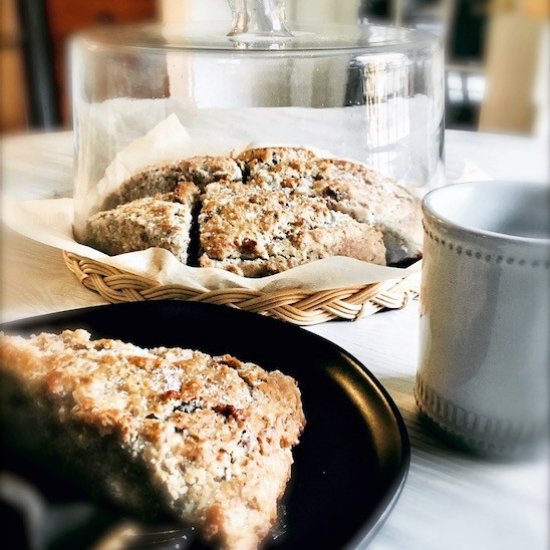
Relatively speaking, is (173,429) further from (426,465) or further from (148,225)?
(148,225)

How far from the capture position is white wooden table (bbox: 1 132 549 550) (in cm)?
31

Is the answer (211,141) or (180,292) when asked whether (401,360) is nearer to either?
(180,292)

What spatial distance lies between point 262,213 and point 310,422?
0.28 metres

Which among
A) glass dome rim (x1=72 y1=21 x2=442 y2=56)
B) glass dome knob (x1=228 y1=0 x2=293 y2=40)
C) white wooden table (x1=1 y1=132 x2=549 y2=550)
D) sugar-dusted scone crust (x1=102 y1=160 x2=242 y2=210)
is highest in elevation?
glass dome knob (x1=228 y1=0 x2=293 y2=40)

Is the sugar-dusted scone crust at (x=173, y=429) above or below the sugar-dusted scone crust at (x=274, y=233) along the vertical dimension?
below

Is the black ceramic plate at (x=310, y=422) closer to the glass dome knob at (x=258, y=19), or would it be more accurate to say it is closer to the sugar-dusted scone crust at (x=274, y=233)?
the sugar-dusted scone crust at (x=274, y=233)

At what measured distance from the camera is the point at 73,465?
35 centimetres

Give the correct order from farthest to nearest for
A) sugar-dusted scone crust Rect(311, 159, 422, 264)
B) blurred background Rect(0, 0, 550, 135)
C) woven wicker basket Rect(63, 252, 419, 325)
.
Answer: sugar-dusted scone crust Rect(311, 159, 422, 264) → woven wicker basket Rect(63, 252, 419, 325) → blurred background Rect(0, 0, 550, 135)

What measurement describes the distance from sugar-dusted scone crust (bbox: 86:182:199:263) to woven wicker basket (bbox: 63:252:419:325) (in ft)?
0.13

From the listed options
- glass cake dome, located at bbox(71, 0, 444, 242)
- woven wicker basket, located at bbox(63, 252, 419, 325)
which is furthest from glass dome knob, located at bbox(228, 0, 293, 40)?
woven wicker basket, located at bbox(63, 252, 419, 325)

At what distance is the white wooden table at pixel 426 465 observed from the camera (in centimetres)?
31

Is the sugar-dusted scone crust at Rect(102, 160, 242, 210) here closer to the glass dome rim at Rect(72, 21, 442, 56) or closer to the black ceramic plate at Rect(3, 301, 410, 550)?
the glass dome rim at Rect(72, 21, 442, 56)

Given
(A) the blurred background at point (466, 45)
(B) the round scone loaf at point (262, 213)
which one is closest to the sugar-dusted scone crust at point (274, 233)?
(B) the round scone loaf at point (262, 213)

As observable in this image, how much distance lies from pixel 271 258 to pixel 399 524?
307 millimetres
